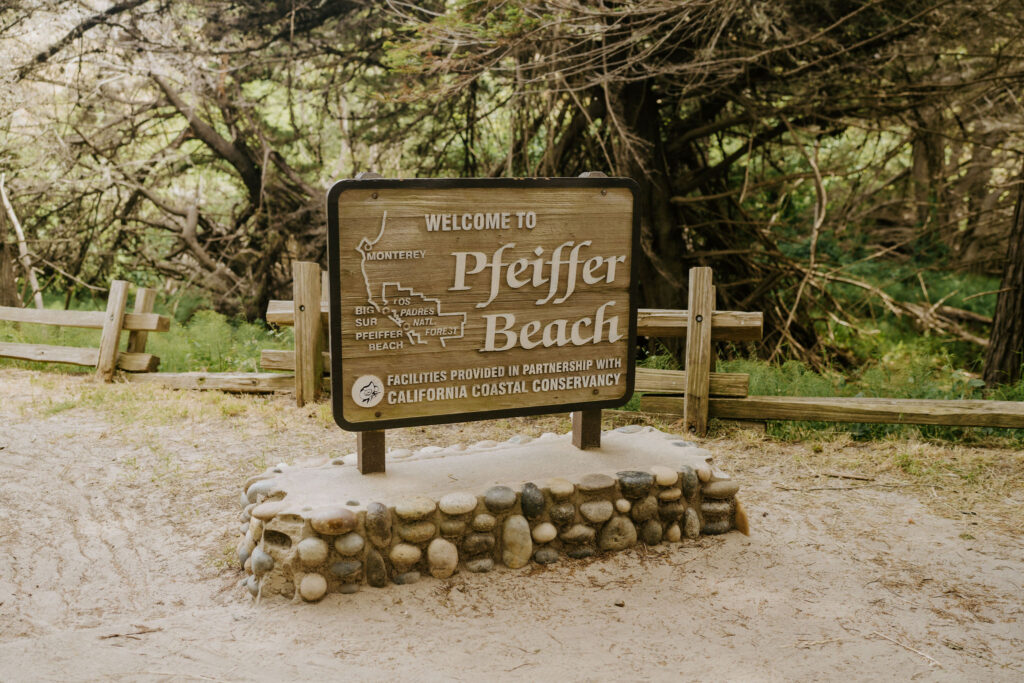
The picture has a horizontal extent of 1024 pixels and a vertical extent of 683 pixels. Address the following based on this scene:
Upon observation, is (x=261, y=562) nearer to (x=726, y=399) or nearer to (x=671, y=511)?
(x=671, y=511)

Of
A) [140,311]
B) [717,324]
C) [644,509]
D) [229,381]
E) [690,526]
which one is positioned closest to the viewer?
[644,509]

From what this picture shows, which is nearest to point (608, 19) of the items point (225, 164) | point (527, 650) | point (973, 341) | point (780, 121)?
point (780, 121)

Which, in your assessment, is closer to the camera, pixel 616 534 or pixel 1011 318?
pixel 616 534

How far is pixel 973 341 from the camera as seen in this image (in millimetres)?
10383

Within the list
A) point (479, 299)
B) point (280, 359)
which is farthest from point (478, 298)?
point (280, 359)

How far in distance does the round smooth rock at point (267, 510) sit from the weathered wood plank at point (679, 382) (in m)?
3.45

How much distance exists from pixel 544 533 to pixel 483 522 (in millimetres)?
330

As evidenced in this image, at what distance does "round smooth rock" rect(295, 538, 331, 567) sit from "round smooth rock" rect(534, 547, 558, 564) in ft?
3.45

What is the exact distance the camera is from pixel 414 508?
11.7 feet

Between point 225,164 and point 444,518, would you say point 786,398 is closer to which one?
point 444,518

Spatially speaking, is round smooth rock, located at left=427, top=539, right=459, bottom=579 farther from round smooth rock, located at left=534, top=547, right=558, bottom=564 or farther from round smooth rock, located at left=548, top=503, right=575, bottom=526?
round smooth rock, located at left=548, top=503, right=575, bottom=526

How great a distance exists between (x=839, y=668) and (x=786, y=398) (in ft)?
10.7

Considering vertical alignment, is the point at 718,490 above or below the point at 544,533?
above

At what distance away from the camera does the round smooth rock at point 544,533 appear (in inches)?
149
